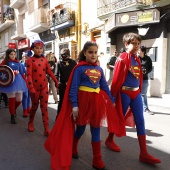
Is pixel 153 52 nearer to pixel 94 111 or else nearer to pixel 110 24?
pixel 110 24

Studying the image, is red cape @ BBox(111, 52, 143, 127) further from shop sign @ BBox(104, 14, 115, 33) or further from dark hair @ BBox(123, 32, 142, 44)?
shop sign @ BBox(104, 14, 115, 33)

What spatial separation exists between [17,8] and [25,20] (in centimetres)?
239

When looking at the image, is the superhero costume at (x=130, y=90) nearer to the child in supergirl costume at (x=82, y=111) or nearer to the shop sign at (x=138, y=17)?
the child in supergirl costume at (x=82, y=111)

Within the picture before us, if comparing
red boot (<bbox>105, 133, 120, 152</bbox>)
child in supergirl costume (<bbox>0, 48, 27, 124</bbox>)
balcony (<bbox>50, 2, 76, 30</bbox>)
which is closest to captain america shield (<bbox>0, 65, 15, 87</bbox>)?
child in supergirl costume (<bbox>0, 48, 27, 124</bbox>)

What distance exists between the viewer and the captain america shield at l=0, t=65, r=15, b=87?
5.60m

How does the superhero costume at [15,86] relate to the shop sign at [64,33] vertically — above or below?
below

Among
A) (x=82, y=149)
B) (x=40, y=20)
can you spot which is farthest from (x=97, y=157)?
(x=40, y=20)

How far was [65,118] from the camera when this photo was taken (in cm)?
295

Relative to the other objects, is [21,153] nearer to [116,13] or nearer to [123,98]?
[123,98]

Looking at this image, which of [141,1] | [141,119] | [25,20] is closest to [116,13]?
[141,1]

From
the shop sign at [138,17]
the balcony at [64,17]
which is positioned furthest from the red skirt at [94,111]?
the balcony at [64,17]

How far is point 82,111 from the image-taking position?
2965 mm

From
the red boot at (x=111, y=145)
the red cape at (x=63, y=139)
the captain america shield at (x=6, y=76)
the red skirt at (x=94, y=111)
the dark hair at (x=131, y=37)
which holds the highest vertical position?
the dark hair at (x=131, y=37)

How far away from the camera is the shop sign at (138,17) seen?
32.2 ft
